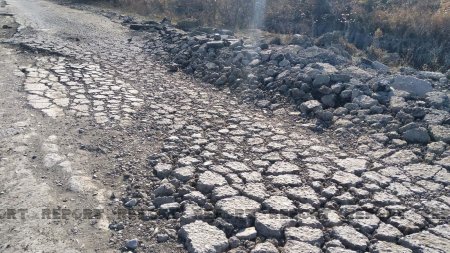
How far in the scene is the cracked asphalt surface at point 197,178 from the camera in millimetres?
3176

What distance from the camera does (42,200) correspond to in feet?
11.8

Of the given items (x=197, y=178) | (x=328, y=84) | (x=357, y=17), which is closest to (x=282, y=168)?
(x=197, y=178)

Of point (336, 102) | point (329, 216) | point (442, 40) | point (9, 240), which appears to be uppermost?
point (442, 40)

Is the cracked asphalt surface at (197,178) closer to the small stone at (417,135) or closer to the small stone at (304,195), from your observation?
the small stone at (304,195)

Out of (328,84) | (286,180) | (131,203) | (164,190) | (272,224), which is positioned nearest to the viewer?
(272,224)

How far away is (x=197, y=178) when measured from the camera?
3963 millimetres

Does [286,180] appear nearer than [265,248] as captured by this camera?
No

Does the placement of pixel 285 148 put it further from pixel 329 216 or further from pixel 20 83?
pixel 20 83

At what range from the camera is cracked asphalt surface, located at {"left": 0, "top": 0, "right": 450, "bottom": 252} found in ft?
10.4

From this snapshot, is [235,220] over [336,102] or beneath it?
beneath

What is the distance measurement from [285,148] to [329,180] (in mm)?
813

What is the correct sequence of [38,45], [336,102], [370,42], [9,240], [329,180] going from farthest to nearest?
1. [370,42]
2. [38,45]
3. [336,102]
4. [329,180]
5. [9,240]

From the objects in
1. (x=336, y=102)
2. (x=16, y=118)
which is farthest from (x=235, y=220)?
(x=16, y=118)

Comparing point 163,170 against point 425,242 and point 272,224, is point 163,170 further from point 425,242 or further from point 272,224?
point 425,242
